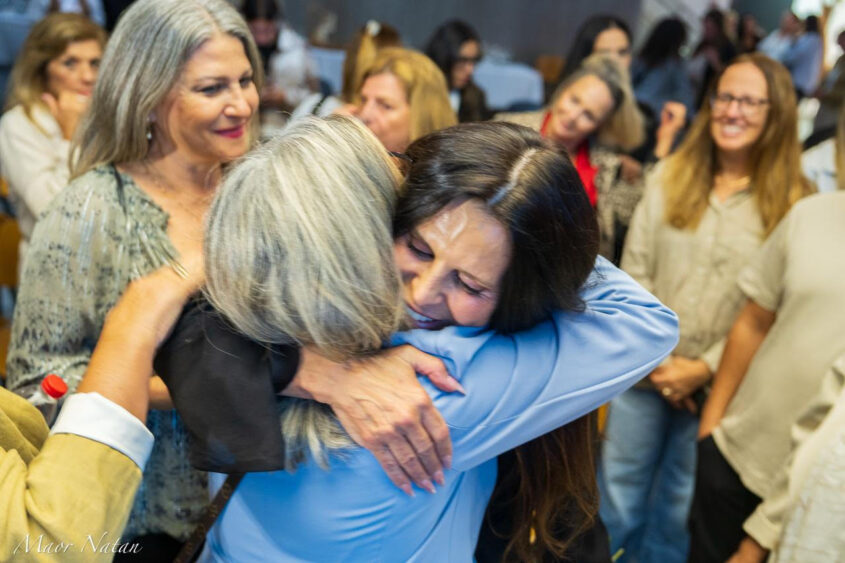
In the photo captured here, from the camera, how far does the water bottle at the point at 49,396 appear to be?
120 centimetres

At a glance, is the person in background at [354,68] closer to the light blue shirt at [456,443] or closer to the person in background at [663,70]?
the person in background at [663,70]

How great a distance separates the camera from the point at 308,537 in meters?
0.98

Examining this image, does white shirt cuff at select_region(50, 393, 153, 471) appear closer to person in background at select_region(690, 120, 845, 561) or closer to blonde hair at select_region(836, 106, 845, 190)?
person in background at select_region(690, 120, 845, 561)

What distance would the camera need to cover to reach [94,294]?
1.39 meters

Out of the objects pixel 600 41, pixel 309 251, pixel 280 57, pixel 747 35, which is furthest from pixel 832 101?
pixel 747 35

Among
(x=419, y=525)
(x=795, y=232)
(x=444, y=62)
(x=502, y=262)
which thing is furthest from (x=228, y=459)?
(x=444, y=62)

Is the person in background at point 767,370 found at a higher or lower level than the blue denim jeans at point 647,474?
higher

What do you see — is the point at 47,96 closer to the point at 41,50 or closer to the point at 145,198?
the point at 41,50

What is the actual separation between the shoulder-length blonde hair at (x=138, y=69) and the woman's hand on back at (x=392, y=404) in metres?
0.78

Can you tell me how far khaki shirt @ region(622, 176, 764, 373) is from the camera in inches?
88.5

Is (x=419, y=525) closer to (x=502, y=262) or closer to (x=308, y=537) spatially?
(x=308, y=537)

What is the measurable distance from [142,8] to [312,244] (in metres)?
0.90

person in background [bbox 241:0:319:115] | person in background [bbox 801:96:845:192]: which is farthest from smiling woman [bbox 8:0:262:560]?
person in background [bbox 241:0:319:115]

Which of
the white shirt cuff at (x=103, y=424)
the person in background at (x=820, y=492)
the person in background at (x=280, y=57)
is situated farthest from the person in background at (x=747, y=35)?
the white shirt cuff at (x=103, y=424)
